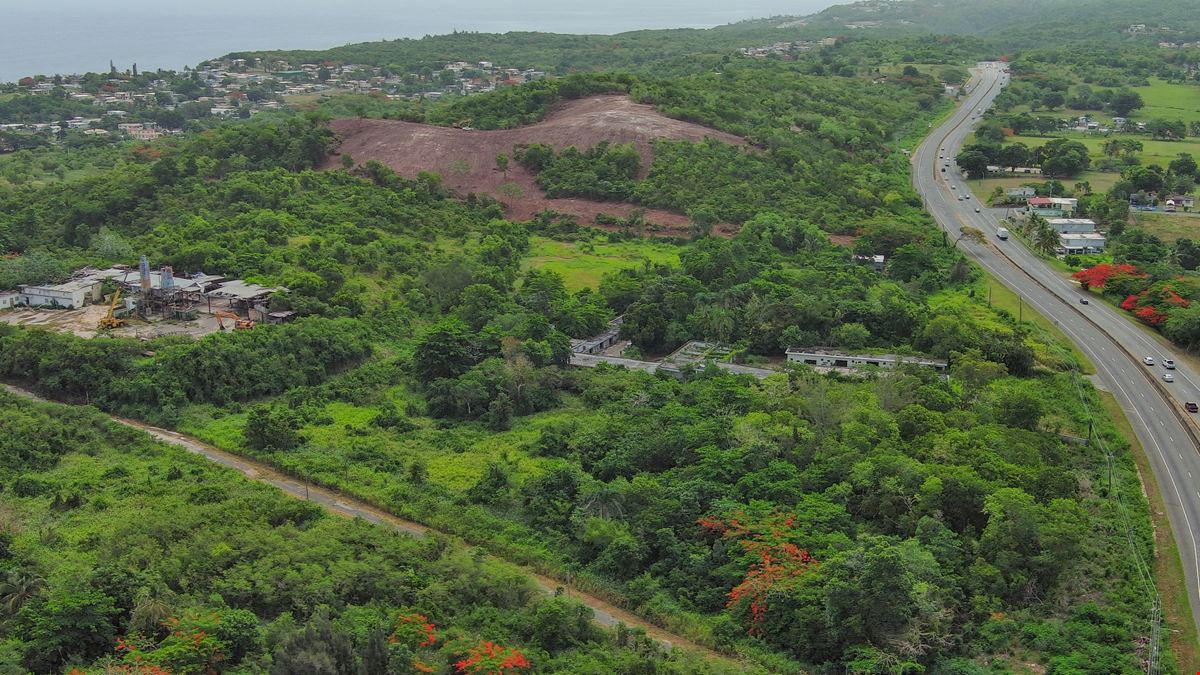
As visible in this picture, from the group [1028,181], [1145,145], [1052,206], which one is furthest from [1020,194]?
[1145,145]

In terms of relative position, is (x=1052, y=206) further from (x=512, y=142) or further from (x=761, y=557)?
(x=761, y=557)

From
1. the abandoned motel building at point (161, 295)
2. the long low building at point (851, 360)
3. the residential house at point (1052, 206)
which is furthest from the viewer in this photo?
the residential house at point (1052, 206)

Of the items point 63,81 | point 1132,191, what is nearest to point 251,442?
point 1132,191

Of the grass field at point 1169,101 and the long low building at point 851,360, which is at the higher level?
the grass field at point 1169,101

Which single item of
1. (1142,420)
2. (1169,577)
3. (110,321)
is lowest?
(1169,577)

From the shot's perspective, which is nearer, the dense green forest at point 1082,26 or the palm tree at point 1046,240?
the palm tree at point 1046,240

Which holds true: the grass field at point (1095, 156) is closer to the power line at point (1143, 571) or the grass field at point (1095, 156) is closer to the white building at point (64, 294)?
the power line at point (1143, 571)

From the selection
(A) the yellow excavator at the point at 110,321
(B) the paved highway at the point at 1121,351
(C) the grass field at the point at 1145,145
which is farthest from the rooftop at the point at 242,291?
(C) the grass field at the point at 1145,145
